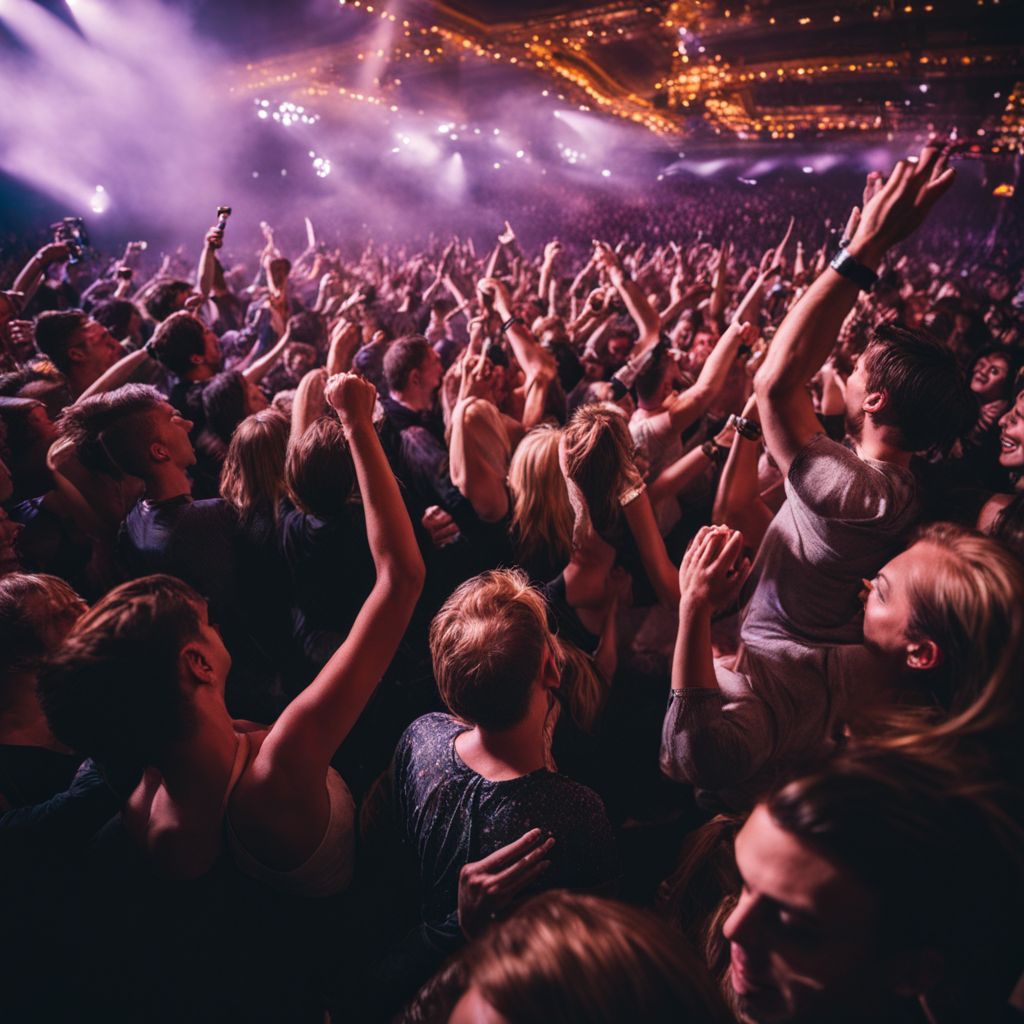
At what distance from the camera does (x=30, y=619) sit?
1575 mm

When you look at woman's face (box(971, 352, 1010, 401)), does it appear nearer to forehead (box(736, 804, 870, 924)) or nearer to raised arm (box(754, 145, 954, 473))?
raised arm (box(754, 145, 954, 473))

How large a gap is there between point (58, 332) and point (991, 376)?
6.10 m

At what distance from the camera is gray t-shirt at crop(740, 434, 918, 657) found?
1473mm

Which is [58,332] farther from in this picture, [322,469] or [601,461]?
[601,461]

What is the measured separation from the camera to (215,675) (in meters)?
1.32

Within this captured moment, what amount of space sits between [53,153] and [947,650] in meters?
19.5

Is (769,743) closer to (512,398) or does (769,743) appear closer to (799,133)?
(512,398)

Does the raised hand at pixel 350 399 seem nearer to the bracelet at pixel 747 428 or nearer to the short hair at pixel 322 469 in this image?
the short hair at pixel 322 469

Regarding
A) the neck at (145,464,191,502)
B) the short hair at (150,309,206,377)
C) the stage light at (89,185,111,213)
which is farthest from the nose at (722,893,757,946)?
the stage light at (89,185,111,213)

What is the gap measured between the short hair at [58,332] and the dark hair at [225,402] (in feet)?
3.64

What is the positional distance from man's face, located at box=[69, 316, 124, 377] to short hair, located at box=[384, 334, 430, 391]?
1.97 metres

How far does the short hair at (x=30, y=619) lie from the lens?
154cm

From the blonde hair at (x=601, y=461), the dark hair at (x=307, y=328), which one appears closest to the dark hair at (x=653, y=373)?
the blonde hair at (x=601, y=461)

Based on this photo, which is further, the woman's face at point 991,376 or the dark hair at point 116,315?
the dark hair at point 116,315
